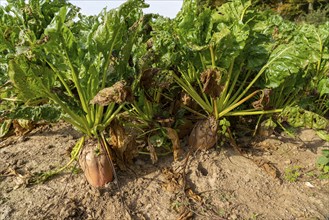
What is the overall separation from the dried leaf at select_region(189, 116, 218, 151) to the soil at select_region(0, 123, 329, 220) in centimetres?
9

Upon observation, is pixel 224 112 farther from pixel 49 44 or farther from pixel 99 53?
pixel 49 44

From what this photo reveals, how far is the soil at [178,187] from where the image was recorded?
212cm

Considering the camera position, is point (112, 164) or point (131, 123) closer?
point (112, 164)

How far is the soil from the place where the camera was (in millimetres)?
2115

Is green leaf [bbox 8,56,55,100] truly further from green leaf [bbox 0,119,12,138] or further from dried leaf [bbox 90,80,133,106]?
green leaf [bbox 0,119,12,138]

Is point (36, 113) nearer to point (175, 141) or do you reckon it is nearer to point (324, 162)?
point (175, 141)

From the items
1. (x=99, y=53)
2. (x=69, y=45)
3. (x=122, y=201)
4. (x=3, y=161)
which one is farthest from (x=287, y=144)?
(x=3, y=161)

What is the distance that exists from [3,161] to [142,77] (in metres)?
1.62

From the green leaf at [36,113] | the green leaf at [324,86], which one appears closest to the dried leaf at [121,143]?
the green leaf at [36,113]

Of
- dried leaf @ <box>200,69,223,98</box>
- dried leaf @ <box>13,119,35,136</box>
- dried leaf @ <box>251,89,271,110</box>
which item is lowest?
dried leaf @ <box>13,119,35,136</box>

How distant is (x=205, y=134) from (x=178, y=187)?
61 centimetres

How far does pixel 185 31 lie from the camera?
8.21 ft

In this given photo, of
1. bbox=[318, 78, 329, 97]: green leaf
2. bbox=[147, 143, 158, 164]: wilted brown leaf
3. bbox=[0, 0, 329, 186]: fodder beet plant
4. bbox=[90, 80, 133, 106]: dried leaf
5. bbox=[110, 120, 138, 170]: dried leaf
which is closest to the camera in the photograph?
bbox=[90, 80, 133, 106]: dried leaf

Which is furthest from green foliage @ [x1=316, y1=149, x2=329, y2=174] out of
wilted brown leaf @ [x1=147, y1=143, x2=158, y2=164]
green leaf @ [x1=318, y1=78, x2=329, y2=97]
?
wilted brown leaf @ [x1=147, y1=143, x2=158, y2=164]
